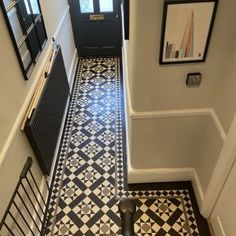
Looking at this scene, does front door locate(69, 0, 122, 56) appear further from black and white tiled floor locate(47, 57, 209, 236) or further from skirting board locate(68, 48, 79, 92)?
black and white tiled floor locate(47, 57, 209, 236)

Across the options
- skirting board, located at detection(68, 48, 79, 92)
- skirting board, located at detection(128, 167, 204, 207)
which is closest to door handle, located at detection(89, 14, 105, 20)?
skirting board, located at detection(68, 48, 79, 92)

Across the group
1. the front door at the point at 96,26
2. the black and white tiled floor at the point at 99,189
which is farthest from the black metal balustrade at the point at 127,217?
the front door at the point at 96,26

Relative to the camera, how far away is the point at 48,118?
8.04 feet

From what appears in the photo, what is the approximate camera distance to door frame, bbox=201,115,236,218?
162 centimetres

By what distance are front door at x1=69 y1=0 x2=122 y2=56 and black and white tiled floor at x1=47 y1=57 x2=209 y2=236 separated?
3.98ft

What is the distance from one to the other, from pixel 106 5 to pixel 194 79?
276 centimetres

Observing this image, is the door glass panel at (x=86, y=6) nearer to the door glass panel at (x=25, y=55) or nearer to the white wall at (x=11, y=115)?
the white wall at (x=11, y=115)

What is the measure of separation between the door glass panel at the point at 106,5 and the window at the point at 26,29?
5.75ft

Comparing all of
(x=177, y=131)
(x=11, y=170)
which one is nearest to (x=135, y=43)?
(x=177, y=131)

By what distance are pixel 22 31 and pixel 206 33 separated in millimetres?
1486

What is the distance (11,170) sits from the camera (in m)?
1.76

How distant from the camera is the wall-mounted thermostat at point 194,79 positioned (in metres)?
1.76

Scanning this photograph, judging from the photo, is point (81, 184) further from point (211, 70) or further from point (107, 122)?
point (211, 70)

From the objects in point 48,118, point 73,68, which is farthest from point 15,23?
point 73,68
